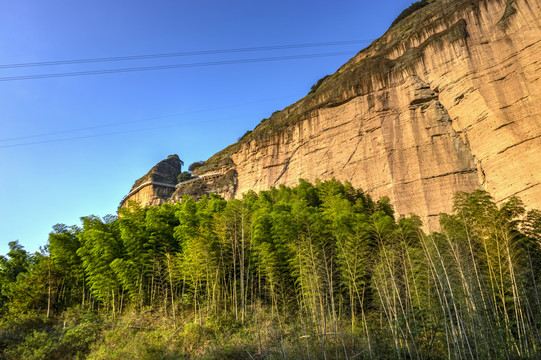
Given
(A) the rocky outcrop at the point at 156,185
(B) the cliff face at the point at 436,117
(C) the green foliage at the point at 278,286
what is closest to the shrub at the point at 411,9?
(B) the cliff face at the point at 436,117

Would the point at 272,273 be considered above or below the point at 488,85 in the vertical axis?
below

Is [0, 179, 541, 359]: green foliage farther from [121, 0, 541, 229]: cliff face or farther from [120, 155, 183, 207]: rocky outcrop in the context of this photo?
[120, 155, 183, 207]: rocky outcrop

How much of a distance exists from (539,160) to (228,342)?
14121 millimetres

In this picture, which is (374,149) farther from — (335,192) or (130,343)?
(130,343)

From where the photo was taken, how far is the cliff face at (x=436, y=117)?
1625 cm

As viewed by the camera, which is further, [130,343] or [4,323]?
[4,323]

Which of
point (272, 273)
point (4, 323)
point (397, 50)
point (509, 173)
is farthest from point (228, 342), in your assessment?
point (397, 50)

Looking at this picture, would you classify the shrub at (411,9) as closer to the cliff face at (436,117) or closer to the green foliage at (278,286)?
the cliff face at (436,117)

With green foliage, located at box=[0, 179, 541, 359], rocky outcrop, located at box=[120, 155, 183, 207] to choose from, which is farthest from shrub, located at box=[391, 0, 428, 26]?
rocky outcrop, located at box=[120, 155, 183, 207]

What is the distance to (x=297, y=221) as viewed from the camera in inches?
516

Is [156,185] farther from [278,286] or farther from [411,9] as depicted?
[411,9]

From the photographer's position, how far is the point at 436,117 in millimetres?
19781

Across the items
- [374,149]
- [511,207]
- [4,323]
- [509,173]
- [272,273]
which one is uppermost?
[374,149]

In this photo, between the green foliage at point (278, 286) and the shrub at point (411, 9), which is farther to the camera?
the shrub at point (411, 9)
